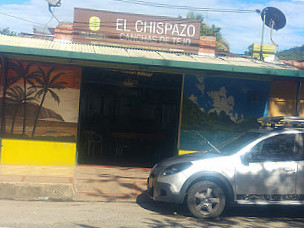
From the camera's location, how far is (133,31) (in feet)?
51.1

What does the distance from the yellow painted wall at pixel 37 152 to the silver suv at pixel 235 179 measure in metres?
4.85

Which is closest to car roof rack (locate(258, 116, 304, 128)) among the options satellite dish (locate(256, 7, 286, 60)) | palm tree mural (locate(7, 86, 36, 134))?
palm tree mural (locate(7, 86, 36, 134))

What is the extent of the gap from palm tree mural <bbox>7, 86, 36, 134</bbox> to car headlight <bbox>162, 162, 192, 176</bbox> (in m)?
5.81

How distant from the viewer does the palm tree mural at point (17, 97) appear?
10844 mm

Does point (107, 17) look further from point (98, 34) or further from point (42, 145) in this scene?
point (42, 145)

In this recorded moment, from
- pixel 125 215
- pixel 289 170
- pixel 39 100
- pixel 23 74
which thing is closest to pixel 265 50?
pixel 39 100

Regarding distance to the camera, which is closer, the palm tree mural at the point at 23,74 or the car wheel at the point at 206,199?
the car wheel at the point at 206,199

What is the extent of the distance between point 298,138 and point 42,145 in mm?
7345

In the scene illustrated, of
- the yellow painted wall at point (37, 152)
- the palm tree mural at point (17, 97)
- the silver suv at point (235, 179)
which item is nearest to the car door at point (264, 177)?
the silver suv at point (235, 179)

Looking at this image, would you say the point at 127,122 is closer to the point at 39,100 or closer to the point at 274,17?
the point at 39,100

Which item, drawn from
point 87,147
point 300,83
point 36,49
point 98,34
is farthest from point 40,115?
point 300,83

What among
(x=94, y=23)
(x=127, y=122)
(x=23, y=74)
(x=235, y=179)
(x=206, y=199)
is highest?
(x=94, y=23)

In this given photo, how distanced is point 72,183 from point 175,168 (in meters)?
3.02

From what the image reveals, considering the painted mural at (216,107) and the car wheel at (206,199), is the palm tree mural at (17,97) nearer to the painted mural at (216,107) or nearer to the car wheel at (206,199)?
the painted mural at (216,107)
